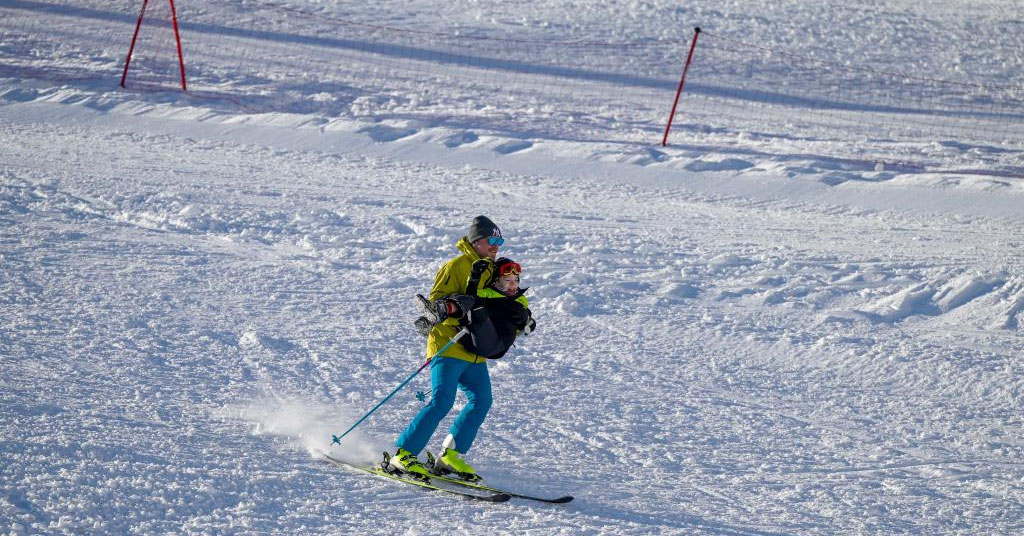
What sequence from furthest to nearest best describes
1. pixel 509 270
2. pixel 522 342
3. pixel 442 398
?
pixel 522 342, pixel 442 398, pixel 509 270

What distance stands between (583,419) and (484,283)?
5.10 ft

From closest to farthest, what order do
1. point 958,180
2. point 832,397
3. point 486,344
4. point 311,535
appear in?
point 311,535 → point 486,344 → point 832,397 → point 958,180

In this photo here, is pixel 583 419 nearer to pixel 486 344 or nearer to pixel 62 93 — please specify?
pixel 486 344

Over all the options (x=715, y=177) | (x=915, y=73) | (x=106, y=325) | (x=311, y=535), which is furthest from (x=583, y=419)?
(x=915, y=73)

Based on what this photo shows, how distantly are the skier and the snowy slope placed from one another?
10.9 inches

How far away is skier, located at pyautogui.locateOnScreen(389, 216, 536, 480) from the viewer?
493 centimetres

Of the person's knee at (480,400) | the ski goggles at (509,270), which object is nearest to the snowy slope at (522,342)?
the person's knee at (480,400)

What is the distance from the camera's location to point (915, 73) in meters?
19.8

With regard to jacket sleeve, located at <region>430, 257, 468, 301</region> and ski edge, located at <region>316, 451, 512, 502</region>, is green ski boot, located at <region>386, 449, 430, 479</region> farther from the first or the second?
jacket sleeve, located at <region>430, 257, 468, 301</region>

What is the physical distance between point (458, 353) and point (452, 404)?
11.2 inches

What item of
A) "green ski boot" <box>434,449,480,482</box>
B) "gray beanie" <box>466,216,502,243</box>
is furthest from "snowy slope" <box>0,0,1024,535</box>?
"gray beanie" <box>466,216,502,243</box>

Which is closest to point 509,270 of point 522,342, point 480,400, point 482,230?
point 482,230

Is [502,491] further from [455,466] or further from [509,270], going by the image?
[509,270]

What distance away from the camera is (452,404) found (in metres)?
5.11
